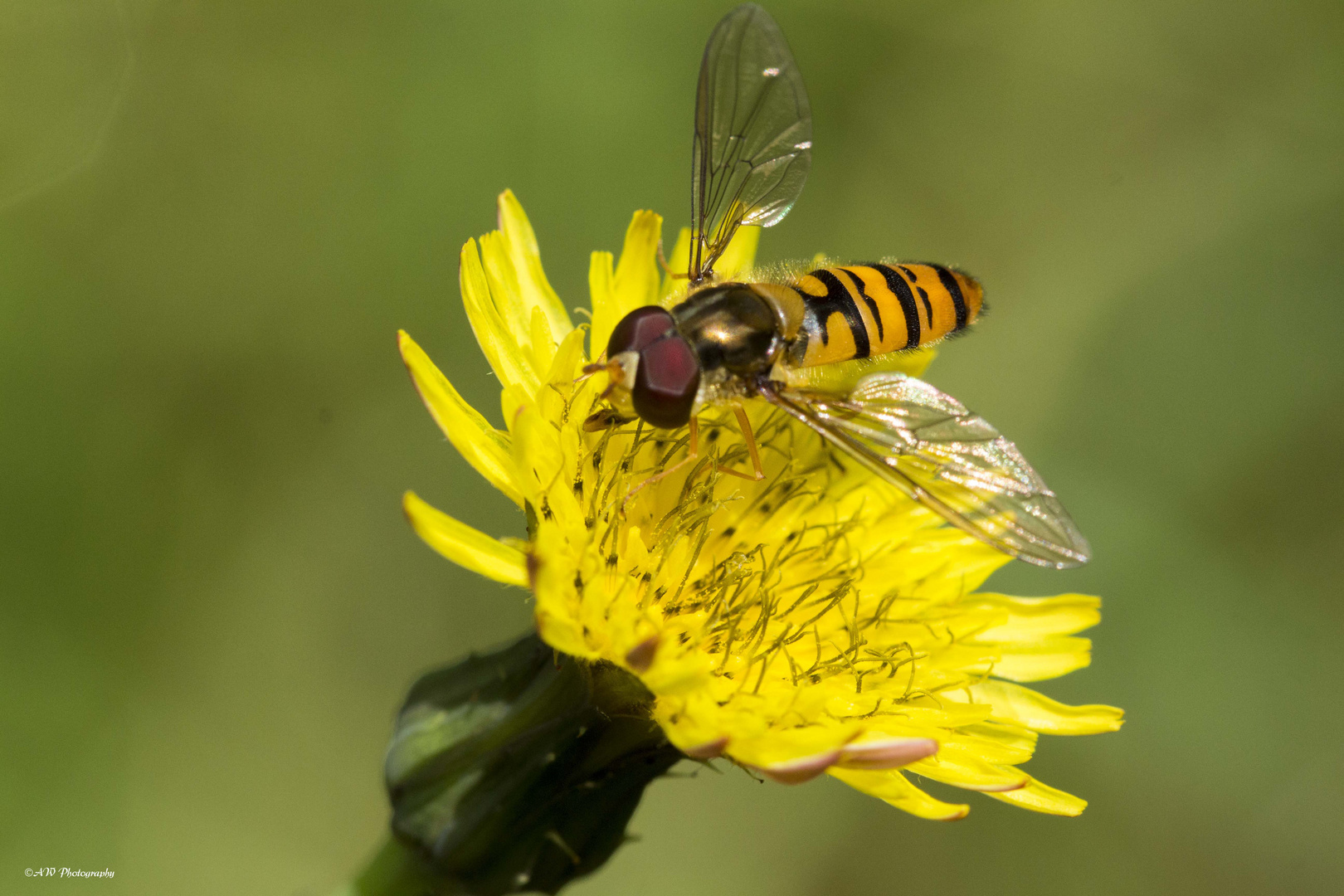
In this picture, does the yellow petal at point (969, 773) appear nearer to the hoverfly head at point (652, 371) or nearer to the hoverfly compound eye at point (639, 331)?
the hoverfly head at point (652, 371)

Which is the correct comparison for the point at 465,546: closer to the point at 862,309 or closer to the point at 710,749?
the point at 710,749

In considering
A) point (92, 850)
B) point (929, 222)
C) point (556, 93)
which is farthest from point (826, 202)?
point (92, 850)

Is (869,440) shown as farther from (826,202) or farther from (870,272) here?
(826,202)

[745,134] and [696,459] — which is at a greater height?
[745,134]

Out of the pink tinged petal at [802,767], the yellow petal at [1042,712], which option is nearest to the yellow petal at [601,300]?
the pink tinged petal at [802,767]

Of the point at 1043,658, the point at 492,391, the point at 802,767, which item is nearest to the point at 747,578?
the point at 802,767

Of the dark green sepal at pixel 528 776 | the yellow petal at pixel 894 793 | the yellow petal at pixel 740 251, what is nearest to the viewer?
the yellow petal at pixel 894 793
